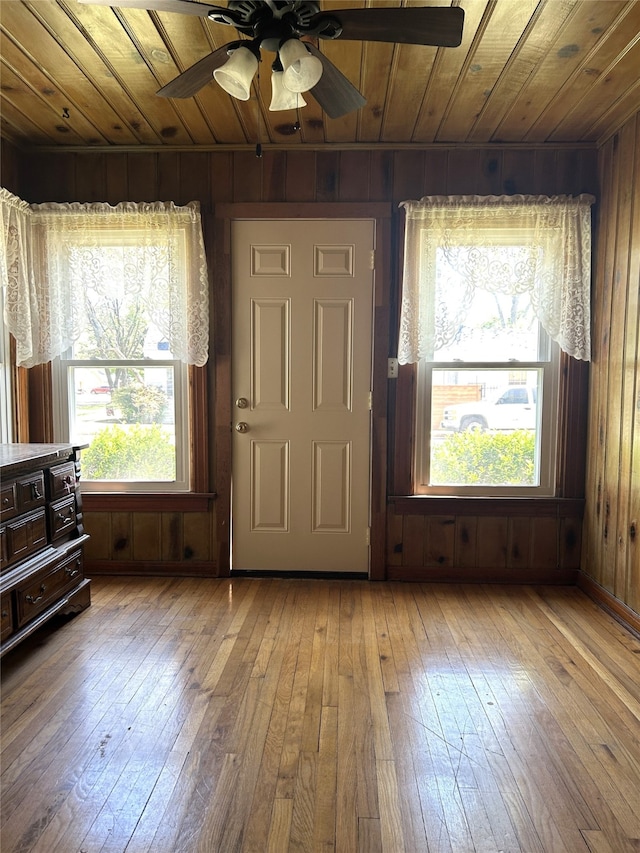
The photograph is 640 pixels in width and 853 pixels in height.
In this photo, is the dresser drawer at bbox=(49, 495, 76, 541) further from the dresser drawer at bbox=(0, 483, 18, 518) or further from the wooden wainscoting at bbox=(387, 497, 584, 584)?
the wooden wainscoting at bbox=(387, 497, 584, 584)

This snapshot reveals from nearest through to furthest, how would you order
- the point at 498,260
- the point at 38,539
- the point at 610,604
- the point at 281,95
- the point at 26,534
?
1. the point at 281,95
2. the point at 26,534
3. the point at 38,539
4. the point at 610,604
5. the point at 498,260

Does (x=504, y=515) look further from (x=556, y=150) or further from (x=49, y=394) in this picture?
(x=49, y=394)

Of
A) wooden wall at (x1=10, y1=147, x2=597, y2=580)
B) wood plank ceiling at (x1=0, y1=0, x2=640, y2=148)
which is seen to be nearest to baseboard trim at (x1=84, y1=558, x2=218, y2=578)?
wooden wall at (x1=10, y1=147, x2=597, y2=580)

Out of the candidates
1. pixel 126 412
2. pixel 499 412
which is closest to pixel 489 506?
pixel 499 412

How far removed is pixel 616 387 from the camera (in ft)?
9.95

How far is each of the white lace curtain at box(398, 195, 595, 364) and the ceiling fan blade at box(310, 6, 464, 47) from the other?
1.58 meters

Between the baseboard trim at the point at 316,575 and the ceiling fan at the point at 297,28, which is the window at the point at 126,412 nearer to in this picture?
the baseboard trim at the point at 316,575

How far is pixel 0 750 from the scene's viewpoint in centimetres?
186

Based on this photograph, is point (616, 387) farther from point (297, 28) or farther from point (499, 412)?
point (297, 28)

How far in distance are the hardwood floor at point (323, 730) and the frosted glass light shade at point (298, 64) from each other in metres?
2.14

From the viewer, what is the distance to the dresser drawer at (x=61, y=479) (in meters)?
2.72

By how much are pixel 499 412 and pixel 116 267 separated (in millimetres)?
2473

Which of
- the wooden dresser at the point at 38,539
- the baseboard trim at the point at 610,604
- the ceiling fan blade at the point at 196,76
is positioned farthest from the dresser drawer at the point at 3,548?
the baseboard trim at the point at 610,604

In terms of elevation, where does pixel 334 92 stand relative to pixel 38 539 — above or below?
above
